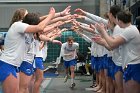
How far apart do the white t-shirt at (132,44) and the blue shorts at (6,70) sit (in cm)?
173

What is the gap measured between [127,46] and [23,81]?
2.15 meters

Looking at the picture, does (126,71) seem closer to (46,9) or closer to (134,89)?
(134,89)

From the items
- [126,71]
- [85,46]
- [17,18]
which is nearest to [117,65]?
[126,71]

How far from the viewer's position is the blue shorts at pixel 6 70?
534 centimetres

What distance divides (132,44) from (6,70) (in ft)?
6.35

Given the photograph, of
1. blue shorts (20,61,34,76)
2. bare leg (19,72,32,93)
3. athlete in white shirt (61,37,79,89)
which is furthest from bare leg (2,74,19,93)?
athlete in white shirt (61,37,79,89)

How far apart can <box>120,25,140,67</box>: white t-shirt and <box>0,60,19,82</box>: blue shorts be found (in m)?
1.73

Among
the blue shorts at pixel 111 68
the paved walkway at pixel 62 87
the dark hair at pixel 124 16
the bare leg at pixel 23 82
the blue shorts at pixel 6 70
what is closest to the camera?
the blue shorts at pixel 6 70

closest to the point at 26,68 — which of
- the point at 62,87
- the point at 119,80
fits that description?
the point at 119,80

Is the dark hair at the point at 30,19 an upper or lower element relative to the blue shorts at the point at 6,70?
upper

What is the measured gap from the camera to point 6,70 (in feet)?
17.6

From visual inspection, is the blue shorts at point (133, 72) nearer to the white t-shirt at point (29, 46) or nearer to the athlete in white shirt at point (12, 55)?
the athlete in white shirt at point (12, 55)

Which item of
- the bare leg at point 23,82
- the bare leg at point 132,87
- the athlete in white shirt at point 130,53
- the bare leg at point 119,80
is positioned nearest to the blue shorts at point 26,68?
the bare leg at point 23,82

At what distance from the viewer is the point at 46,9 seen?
21.4 m
